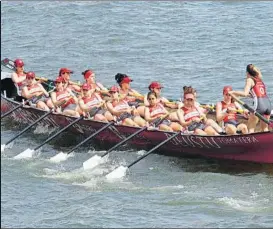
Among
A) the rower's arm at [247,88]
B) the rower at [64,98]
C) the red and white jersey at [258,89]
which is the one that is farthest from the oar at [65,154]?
the red and white jersey at [258,89]

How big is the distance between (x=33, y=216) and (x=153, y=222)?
6.32 ft

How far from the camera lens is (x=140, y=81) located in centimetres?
2320

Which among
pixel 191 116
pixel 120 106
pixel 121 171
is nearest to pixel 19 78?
pixel 120 106

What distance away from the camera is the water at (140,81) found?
1349cm

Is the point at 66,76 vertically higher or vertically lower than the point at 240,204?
higher

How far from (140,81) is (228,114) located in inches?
310

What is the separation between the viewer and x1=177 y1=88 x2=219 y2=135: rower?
15.5 m

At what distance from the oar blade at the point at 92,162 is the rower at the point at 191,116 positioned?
1.70 metres

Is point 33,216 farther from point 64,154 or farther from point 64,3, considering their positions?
point 64,3

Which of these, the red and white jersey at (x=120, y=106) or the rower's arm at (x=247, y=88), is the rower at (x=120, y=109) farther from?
the rower's arm at (x=247, y=88)

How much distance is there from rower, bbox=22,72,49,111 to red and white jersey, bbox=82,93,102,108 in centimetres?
147

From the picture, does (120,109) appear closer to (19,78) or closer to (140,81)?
(19,78)

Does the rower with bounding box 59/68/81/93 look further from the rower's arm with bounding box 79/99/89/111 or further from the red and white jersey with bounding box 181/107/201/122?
the red and white jersey with bounding box 181/107/201/122

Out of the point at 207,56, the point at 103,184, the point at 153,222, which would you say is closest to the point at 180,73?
the point at 207,56
